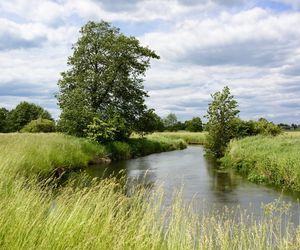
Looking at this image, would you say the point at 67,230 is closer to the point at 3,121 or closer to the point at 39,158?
the point at 39,158

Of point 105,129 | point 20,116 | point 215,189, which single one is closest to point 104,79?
point 105,129

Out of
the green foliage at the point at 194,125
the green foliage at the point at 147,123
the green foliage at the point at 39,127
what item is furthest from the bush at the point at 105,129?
the green foliage at the point at 194,125

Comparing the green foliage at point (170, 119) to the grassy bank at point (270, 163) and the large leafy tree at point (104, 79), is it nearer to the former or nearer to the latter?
the large leafy tree at point (104, 79)

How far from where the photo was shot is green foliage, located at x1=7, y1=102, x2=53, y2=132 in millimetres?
92438

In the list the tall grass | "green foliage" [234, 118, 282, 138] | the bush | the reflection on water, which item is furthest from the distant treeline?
the reflection on water

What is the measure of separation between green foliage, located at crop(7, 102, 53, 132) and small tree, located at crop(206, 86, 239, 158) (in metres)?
63.2

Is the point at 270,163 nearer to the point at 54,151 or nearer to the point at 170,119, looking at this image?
the point at 54,151

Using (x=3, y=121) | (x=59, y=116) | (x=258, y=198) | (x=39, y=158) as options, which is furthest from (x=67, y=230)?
(x=3, y=121)

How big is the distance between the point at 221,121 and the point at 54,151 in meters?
17.0

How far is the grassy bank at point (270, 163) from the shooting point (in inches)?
758

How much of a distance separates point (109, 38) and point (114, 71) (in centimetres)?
360

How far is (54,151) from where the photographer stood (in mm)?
24984

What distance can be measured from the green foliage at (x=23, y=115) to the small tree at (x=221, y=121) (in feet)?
207

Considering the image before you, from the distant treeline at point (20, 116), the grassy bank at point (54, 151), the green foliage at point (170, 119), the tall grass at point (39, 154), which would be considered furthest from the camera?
the green foliage at point (170, 119)
